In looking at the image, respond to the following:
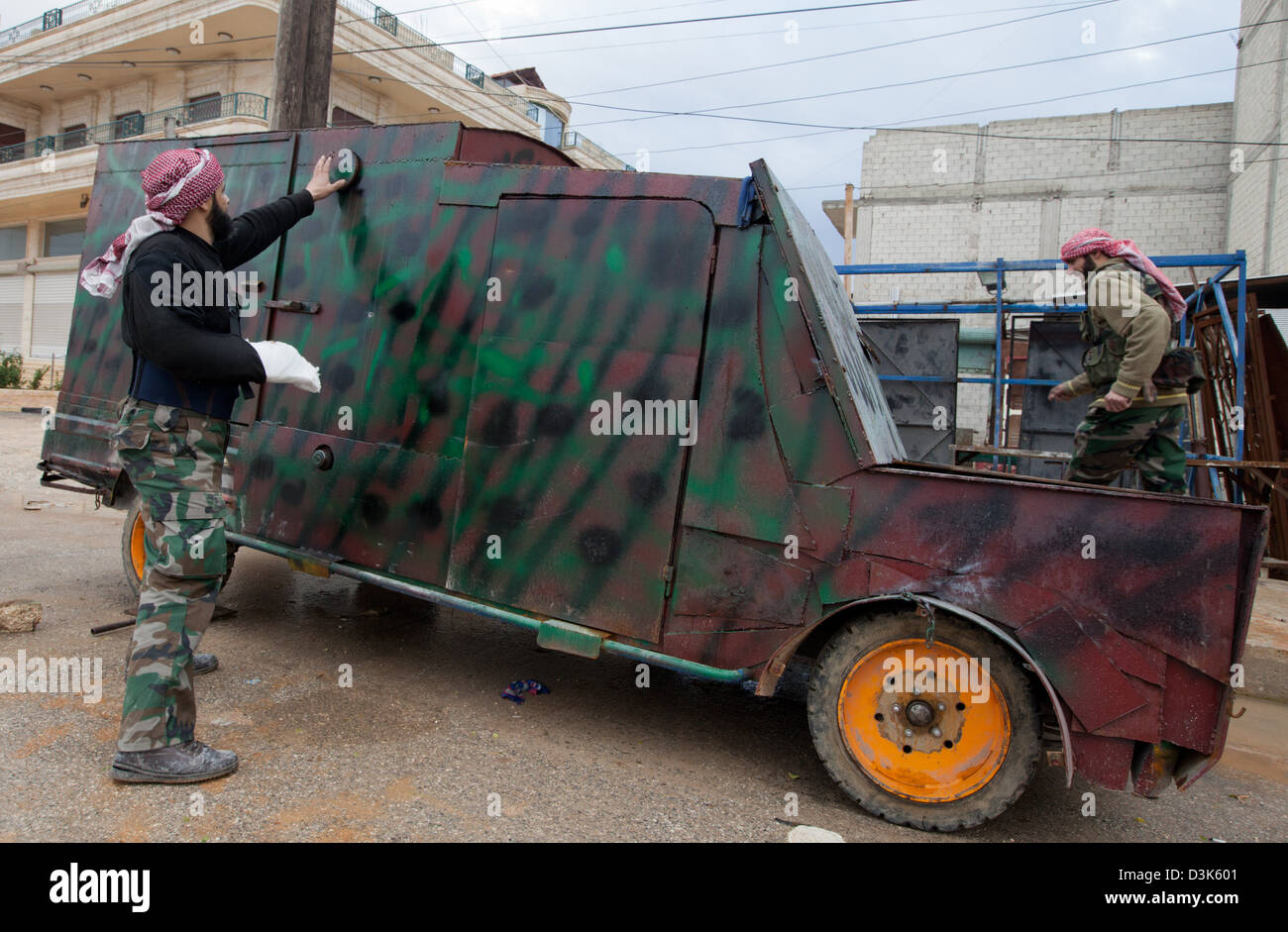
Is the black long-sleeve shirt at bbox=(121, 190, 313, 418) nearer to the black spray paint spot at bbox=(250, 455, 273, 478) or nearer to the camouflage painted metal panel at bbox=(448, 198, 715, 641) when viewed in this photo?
the camouflage painted metal panel at bbox=(448, 198, 715, 641)

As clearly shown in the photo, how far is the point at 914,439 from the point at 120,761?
25.1 feet

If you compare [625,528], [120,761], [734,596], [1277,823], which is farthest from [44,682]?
[1277,823]

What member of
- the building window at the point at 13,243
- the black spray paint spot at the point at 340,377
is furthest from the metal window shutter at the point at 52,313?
the black spray paint spot at the point at 340,377

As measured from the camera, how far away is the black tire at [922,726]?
2725 millimetres

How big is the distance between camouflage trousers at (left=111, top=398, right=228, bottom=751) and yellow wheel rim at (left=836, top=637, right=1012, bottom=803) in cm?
230

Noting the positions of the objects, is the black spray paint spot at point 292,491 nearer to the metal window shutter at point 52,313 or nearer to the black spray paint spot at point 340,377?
the black spray paint spot at point 340,377

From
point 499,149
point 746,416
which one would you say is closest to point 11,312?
point 499,149

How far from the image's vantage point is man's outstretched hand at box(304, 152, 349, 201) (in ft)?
12.6

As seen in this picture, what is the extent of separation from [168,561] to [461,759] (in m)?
1.25

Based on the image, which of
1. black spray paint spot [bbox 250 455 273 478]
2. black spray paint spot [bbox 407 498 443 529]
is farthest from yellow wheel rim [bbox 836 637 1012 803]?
black spray paint spot [bbox 250 455 273 478]

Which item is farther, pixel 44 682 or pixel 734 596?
pixel 44 682

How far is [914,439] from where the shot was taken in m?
8.78
